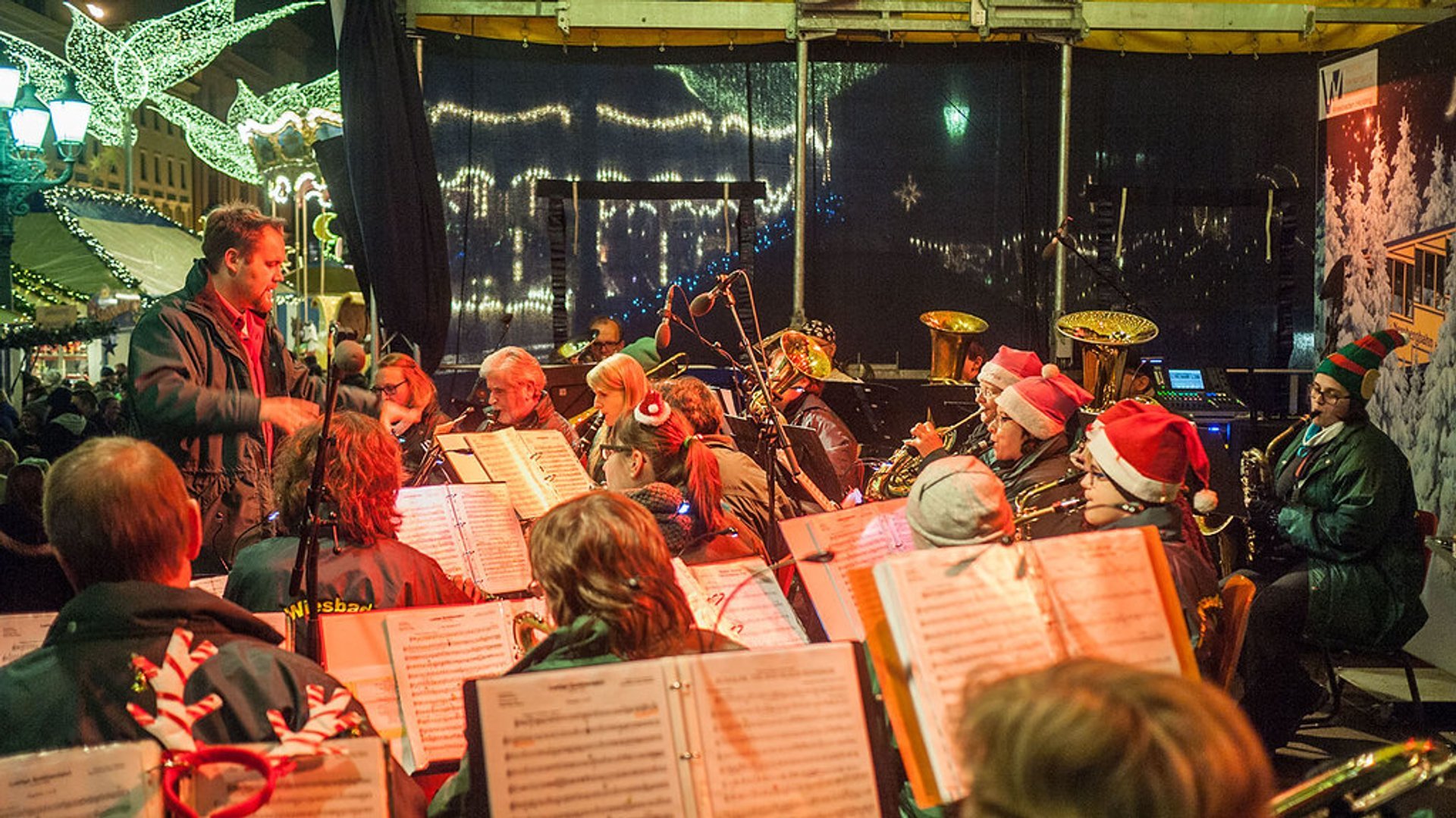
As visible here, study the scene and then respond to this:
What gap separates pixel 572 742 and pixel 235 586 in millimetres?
1821

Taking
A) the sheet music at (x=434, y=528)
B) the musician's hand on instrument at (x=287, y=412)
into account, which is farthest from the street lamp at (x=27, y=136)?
the sheet music at (x=434, y=528)

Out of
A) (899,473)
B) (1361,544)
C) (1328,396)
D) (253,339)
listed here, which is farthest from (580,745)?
(1328,396)

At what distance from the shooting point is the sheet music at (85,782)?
1736 mm

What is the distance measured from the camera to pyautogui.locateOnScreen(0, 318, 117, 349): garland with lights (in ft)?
31.0

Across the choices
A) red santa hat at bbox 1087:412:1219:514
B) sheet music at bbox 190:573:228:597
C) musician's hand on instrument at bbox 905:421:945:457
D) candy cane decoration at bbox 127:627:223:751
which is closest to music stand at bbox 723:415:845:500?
musician's hand on instrument at bbox 905:421:945:457

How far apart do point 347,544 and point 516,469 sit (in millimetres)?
1451

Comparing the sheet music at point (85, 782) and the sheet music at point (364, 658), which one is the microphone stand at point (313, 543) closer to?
the sheet music at point (364, 658)

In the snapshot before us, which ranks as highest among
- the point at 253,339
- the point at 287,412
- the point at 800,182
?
the point at 800,182

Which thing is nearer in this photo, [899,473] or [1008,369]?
[1008,369]

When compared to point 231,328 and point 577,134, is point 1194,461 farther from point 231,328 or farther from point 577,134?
point 577,134

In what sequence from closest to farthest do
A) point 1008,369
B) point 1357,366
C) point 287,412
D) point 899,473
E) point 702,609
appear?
point 702,609 < point 287,412 < point 1357,366 < point 1008,369 < point 899,473

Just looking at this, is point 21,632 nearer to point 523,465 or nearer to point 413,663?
point 413,663

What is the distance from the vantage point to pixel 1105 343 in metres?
7.70

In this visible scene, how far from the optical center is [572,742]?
2.05 m
